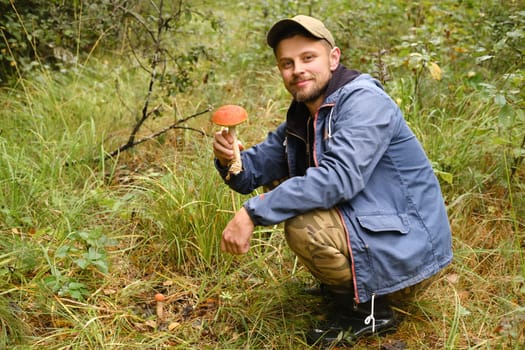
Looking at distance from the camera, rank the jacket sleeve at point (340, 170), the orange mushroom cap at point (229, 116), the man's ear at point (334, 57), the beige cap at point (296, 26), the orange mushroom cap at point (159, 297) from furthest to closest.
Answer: the orange mushroom cap at point (159, 297) → the man's ear at point (334, 57) → the beige cap at point (296, 26) → the orange mushroom cap at point (229, 116) → the jacket sleeve at point (340, 170)

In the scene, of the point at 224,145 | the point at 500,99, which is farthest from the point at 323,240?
the point at 500,99

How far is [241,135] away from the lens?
416 cm

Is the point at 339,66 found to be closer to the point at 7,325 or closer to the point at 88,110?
the point at 7,325

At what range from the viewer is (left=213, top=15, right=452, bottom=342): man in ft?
7.05

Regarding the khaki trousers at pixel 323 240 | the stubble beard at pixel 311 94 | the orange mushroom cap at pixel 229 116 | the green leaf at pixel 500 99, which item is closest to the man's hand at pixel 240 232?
the khaki trousers at pixel 323 240

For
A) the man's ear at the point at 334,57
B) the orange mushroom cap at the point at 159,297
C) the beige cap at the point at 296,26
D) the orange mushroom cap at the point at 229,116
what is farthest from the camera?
the orange mushroom cap at the point at 159,297

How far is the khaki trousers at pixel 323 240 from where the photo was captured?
2.20 metres

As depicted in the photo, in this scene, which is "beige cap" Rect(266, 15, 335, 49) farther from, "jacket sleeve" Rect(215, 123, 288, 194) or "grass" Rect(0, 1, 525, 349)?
"grass" Rect(0, 1, 525, 349)

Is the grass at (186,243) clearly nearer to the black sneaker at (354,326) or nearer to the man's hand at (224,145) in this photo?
the black sneaker at (354,326)

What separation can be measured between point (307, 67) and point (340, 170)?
611 millimetres

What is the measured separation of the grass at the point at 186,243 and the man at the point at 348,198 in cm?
29

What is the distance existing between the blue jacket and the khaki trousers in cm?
4

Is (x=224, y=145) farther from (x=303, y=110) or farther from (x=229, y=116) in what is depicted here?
(x=303, y=110)

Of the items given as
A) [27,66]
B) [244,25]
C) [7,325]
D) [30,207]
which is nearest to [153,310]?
[7,325]
